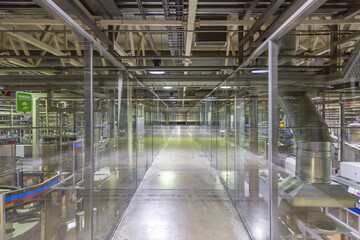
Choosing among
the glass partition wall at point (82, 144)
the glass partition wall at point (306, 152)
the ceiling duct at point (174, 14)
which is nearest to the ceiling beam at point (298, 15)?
the glass partition wall at point (306, 152)

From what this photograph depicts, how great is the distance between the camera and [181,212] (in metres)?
3.03

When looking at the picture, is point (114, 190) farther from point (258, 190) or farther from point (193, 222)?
point (258, 190)

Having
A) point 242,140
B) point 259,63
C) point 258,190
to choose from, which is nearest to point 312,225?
point 258,190

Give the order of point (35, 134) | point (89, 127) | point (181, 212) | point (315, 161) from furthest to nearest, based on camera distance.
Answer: point (35, 134) → point (181, 212) → point (315, 161) → point (89, 127)

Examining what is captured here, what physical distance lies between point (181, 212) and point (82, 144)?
6.66 ft

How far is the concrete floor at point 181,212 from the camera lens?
2.48m

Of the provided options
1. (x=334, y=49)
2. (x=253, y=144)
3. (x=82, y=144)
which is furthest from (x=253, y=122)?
(x=82, y=144)

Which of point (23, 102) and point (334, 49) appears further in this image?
point (23, 102)

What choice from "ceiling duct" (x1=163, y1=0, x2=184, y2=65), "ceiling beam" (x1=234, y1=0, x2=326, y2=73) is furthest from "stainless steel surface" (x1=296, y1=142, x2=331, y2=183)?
"ceiling duct" (x1=163, y1=0, x2=184, y2=65)

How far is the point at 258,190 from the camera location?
300 centimetres

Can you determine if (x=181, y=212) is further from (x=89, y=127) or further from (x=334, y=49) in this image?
(x=334, y=49)

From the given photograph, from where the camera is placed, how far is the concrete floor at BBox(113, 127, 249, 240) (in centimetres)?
248

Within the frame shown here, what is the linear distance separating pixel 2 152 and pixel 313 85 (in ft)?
23.7

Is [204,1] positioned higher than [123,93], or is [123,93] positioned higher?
[204,1]
